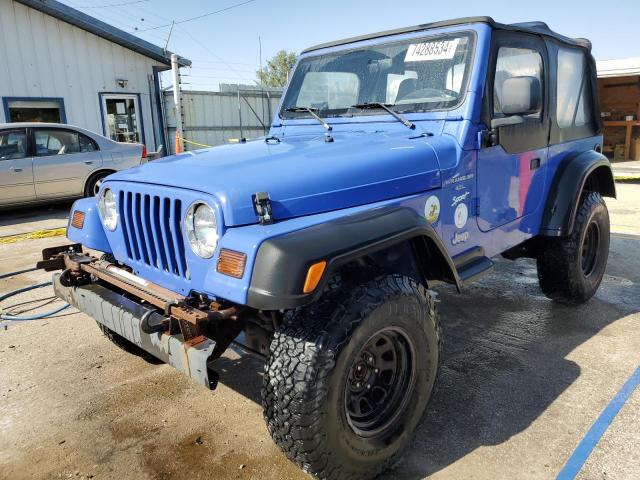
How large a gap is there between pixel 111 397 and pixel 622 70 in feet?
49.9

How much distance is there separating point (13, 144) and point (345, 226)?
8383mm

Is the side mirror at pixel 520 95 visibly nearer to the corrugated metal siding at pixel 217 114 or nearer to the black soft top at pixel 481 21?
the black soft top at pixel 481 21

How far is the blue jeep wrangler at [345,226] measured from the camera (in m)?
2.02

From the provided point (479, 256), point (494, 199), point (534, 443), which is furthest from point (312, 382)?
point (494, 199)

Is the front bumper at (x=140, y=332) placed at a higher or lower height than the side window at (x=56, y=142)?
lower

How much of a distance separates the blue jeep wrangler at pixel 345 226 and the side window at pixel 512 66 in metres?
0.02

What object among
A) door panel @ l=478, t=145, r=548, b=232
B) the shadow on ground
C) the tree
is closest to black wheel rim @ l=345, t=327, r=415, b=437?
the shadow on ground

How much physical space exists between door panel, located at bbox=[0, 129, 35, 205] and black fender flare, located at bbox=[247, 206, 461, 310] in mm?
8121

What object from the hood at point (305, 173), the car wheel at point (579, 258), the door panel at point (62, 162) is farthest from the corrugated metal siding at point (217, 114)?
the hood at point (305, 173)

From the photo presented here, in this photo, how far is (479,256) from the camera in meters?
3.17

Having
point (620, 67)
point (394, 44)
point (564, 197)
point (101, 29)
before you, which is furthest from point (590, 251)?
point (101, 29)

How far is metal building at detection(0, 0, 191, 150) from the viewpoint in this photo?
11938 mm

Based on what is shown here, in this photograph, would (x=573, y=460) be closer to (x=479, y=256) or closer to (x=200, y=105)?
(x=479, y=256)

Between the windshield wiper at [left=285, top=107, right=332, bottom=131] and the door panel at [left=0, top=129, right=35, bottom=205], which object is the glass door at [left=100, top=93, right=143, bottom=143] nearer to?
the door panel at [left=0, top=129, right=35, bottom=205]
